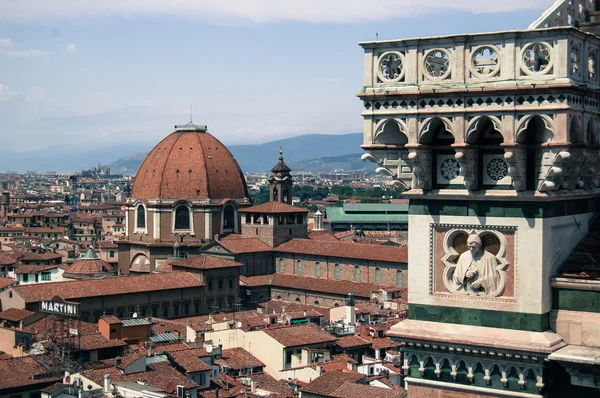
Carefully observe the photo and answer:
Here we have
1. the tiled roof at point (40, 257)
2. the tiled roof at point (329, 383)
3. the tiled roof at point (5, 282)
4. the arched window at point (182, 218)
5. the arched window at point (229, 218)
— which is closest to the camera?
the tiled roof at point (329, 383)

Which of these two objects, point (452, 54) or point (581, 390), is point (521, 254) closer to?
point (581, 390)

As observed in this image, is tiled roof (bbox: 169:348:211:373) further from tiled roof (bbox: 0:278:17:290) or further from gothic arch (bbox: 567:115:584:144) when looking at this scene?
tiled roof (bbox: 0:278:17:290)

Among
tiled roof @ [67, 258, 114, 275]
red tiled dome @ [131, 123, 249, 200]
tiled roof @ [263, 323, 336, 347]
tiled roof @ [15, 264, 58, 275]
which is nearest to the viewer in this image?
tiled roof @ [263, 323, 336, 347]

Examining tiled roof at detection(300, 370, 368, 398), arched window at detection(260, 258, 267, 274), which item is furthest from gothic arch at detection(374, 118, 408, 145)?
arched window at detection(260, 258, 267, 274)

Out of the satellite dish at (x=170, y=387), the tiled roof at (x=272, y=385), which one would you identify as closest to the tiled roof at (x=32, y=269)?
the tiled roof at (x=272, y=385)

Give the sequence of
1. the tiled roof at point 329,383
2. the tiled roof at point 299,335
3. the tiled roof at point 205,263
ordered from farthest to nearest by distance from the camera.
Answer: the tiled roof at point 205,263 → the tiled roof at point 299,335 → the tiled roof at point 329,383

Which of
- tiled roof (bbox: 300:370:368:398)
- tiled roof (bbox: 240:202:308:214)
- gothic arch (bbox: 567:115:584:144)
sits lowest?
tiled roof (bbox: 300:370:368:398)

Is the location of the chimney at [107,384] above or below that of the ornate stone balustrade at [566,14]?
below

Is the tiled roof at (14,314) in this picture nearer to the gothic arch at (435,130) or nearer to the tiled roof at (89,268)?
the tiled roof at (89,268)
